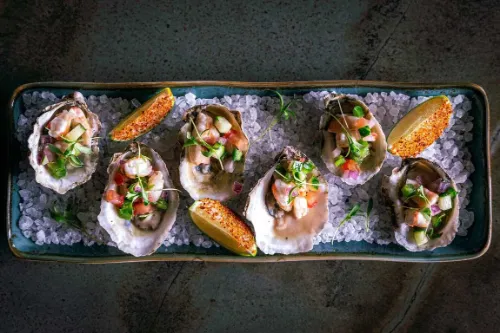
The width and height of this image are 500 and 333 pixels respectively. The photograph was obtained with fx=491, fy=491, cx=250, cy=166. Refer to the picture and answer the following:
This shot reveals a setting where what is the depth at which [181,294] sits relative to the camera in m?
2.26

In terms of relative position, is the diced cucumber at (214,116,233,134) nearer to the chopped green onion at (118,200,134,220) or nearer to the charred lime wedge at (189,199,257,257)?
the charred lime wedge at (189,199,257,257)

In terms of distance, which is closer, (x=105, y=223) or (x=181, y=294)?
(x=105, y=223)

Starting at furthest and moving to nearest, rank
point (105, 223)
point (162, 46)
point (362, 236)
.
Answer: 1. point (162, 46)
2. point (362, 236)
3. point (105, 223)

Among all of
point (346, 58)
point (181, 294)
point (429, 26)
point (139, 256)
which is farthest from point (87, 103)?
point (429, 26)

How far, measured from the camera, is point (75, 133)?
186 centimetres

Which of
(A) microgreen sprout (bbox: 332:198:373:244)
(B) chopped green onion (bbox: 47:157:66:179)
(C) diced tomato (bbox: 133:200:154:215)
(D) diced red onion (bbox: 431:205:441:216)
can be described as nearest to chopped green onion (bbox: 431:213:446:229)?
(D) diced red onion (bbox: 431:205:441:216)


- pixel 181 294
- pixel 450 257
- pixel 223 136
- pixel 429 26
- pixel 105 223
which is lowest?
pixel 181 294

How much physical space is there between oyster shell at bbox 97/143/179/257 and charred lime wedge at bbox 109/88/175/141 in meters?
0.06

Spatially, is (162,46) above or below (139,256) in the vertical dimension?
above

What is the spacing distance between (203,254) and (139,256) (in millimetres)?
253

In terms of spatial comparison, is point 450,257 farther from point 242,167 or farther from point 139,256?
point 139,256

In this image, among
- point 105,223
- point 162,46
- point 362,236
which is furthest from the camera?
point 162,46

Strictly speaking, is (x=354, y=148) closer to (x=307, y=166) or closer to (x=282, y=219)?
(x=307, y=166)

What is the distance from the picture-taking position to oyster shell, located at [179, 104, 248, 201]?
191 cm
